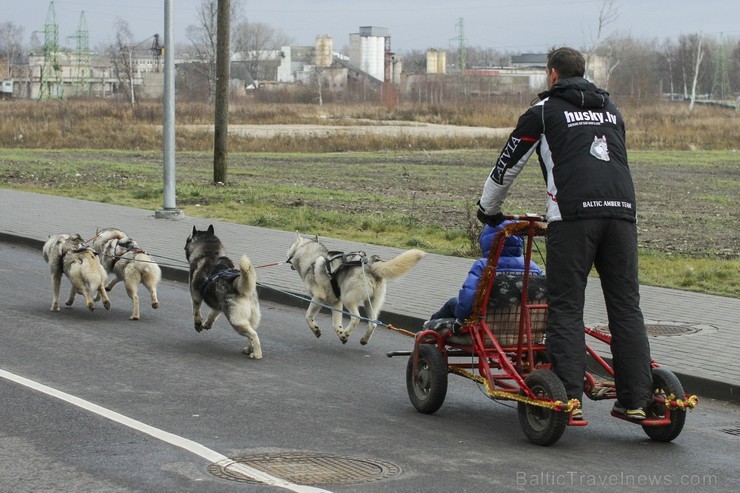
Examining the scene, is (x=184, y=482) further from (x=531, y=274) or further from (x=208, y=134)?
(x=208, y=134)

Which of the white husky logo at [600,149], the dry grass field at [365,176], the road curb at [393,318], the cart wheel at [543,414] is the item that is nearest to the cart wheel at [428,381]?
the cart wheel at [543,414]

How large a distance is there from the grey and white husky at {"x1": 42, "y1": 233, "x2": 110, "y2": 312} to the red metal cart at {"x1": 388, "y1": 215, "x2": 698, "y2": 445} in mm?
4825

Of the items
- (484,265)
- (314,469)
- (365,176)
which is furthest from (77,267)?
(365,176)

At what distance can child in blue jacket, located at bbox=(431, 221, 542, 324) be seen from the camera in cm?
729

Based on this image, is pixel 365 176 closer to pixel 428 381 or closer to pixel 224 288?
pixel 224 288

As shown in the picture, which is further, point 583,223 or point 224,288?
point 224,288

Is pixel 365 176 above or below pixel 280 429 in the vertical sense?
above

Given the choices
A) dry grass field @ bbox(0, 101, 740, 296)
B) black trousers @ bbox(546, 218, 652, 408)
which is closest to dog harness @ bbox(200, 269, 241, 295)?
black trousers @ bbox(546, 218, 652, 408)

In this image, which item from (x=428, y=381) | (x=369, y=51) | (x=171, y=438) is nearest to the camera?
(x=171, y=438)

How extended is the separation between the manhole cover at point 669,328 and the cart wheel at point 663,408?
144 inches

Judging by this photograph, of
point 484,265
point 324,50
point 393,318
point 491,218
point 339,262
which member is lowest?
point 393,318

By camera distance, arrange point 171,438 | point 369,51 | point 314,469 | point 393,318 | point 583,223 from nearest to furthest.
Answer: point 314,469 → point 583,223 → point 171,438 → point 393,318 → point 369,51

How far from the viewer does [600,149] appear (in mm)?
6617

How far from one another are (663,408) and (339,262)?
3.98m
